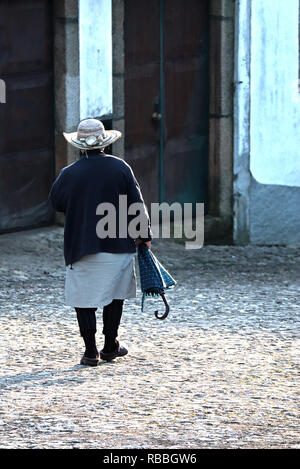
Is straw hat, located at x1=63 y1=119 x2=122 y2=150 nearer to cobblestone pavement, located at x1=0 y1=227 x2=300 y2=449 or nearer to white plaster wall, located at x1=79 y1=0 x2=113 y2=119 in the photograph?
cobblestone pavement, located at x1=0 y1=227 x2=300 y2=449

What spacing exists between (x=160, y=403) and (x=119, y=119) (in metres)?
4.84

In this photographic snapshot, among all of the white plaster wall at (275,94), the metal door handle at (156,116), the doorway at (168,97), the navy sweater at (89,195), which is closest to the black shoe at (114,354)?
the navy sweater at (89,195)

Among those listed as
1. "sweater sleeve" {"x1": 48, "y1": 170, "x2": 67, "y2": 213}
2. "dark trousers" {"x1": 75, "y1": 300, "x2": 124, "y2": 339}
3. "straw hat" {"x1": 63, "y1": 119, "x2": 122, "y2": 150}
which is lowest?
"dark trousers" {"x1": 75, "y1": 300, "x2": 124, "y2": 339}

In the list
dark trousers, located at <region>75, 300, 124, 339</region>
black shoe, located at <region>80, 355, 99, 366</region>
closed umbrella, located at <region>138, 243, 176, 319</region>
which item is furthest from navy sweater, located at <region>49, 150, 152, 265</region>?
black shoe, located at <region>80, 355, 99, 366</region>

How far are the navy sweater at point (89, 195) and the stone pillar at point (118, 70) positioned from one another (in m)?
3.78

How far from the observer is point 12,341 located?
7.70 m

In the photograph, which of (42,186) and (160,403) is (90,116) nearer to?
(42,186)

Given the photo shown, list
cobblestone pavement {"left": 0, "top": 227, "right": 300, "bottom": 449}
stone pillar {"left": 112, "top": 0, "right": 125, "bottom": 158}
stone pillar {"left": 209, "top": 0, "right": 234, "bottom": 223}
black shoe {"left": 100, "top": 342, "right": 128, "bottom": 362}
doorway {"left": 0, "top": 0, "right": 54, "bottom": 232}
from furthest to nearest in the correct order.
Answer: stone pillar {"left": 209, "top": 0, "right": 234, "bottom": 223} < stone pillar {"left": 112, "top": 0, "right": 125, "bottom": 158} < doorway {"left": 0, "top": 0, "right": 54, "bottom": 232} < black shoe {"left": 100, "top": 342, "right": 128, "bottom": 362} < cobblestone pavement {"left": 0, "top": 227, "right": 300, "bottom": 449}

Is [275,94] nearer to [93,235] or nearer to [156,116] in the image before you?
[156,116]

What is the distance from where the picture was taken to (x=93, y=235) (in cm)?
697

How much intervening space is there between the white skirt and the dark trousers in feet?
0.23

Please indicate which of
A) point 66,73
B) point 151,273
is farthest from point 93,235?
point 66,73

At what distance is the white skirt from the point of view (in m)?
7.05
